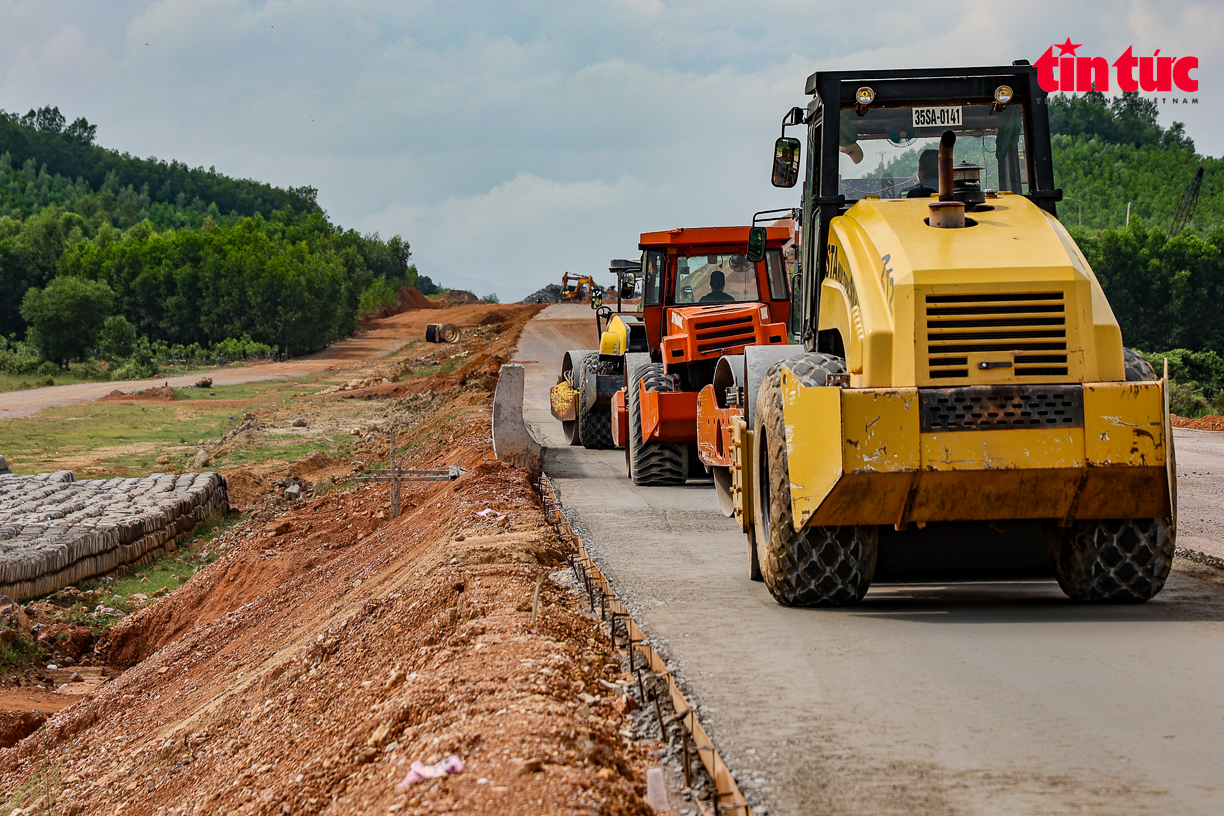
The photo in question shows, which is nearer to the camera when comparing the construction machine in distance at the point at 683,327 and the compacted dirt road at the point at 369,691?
the compacted dirt road at the point at 369,691

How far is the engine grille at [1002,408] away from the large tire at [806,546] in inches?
26.0

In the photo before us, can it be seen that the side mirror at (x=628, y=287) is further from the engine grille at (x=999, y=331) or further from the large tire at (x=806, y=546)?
the engine grille at (x=999, y=331)

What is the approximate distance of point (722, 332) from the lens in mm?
13922

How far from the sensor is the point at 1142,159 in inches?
5010

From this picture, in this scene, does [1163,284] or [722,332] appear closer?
[722,332]

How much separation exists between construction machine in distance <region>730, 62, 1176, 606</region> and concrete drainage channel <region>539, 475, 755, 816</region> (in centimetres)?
105

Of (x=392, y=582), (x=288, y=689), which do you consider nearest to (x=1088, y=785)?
(x=288, y=689)

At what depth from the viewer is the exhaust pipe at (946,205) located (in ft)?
22.5

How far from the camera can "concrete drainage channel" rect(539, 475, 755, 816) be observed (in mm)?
3930

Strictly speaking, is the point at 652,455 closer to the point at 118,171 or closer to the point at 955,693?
the point at 955,693

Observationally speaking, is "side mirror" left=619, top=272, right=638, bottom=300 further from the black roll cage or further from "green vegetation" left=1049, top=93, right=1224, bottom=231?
"green vegetation" left=1049, top=93, right=1224, bottom=231

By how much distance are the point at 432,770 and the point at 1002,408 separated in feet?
12.0

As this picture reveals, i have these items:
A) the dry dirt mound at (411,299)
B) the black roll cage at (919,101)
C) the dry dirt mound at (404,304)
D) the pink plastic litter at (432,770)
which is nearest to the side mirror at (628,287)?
the black roll cage at (919,101)

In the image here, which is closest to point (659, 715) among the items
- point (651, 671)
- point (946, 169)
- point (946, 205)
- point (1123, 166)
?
point (651, 671)
